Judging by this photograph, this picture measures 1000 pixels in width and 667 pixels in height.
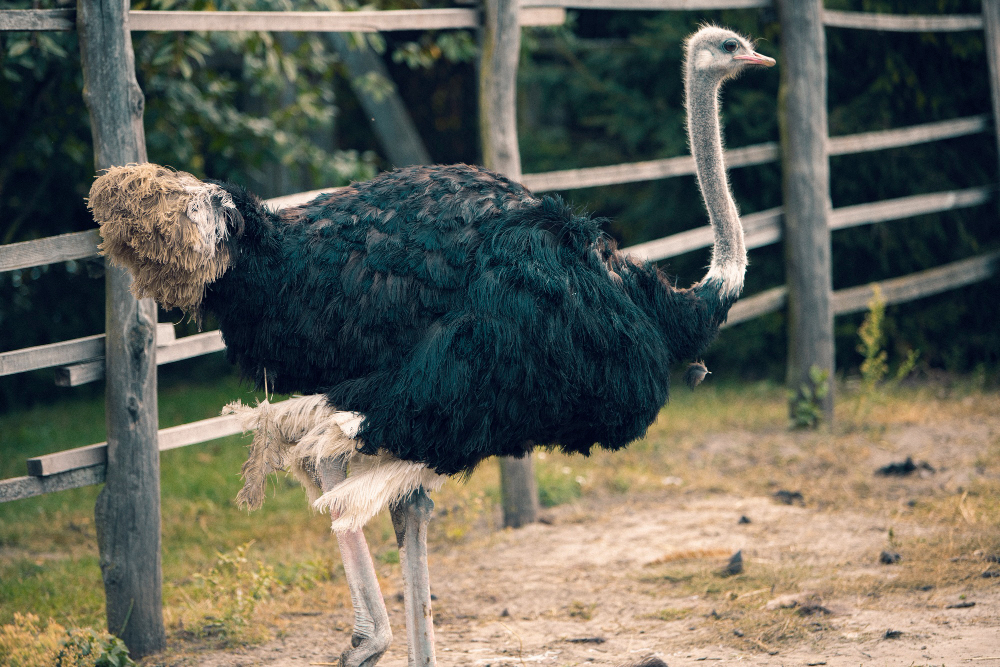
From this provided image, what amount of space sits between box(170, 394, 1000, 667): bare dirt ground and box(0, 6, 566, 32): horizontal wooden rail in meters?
2.09

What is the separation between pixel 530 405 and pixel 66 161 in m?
4.70

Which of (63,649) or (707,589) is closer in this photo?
(63,649)

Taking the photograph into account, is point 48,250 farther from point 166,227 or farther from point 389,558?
point 389,558

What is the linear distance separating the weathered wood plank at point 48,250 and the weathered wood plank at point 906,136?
410 centimetres

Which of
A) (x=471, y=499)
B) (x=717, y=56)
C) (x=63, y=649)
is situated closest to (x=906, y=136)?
(x=717, y=56)

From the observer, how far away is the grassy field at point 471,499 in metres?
3.81

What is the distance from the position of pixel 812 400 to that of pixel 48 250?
4173 millimetres

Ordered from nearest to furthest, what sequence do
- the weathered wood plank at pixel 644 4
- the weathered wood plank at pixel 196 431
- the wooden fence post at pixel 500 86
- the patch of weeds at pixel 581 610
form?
the weathered wood plank at pixel 196 431 < the patch of weeds at pixel 581 610 < the wooden fence post at pixel 500 86 < the weathered wood plank at pixel 644 4

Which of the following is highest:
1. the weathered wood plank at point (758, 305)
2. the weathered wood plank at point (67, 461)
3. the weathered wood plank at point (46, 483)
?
the weathered wood plank at point (758, 305)

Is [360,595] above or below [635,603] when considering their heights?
above

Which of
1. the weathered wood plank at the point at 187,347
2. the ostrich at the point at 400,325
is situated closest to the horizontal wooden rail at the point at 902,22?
the ostrich at the point at 400,325

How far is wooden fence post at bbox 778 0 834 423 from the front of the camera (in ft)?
18.6

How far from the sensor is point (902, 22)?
6.08m

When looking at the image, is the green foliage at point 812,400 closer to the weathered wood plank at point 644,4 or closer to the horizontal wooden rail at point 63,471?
the weathered wood plank at point 644,4
